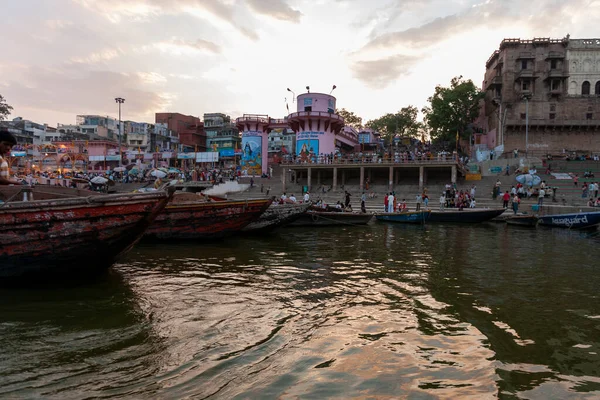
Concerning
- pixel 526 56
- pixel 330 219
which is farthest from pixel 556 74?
pixel 330 219

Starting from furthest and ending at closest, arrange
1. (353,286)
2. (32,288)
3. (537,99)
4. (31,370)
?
(537,99) → (353,286) → (32,288) → (31,370)

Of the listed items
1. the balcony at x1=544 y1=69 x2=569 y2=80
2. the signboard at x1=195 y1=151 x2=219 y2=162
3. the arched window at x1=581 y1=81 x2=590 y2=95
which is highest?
the balcony at x1=544 y1=69 x2=569 y2=80

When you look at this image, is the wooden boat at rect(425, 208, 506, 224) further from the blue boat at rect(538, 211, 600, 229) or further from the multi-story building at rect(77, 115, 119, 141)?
the multi-story building at rect(77, 115, 119, 141)

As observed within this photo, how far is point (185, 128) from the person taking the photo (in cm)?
6769

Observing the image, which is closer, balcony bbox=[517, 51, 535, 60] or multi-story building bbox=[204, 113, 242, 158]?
balcony bbox=[517, 51, 535, 60]

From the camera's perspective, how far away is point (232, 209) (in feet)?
43.8

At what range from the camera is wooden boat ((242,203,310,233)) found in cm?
1537

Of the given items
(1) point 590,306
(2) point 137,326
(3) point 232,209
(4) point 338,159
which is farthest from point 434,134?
(2) point 137,326

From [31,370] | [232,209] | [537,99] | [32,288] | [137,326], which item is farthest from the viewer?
[537,99]

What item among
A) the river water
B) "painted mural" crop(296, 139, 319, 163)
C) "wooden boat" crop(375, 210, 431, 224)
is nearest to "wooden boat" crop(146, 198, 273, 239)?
the river water

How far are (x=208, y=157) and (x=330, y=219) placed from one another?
105 ft

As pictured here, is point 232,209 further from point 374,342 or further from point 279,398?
point 279,398

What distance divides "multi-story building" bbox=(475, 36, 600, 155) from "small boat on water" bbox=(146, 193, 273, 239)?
1686 inches

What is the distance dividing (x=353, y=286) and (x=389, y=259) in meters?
3.54
